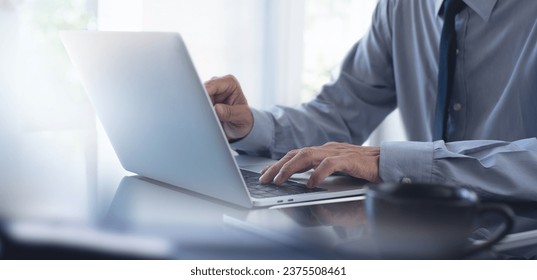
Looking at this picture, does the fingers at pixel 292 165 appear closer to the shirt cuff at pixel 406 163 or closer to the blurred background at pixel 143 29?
the shirt cuff at pixel 406 163

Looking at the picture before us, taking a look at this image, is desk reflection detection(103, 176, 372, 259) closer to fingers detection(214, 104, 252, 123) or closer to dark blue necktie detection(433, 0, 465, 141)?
fingers detection(214, 104, 252, 123)

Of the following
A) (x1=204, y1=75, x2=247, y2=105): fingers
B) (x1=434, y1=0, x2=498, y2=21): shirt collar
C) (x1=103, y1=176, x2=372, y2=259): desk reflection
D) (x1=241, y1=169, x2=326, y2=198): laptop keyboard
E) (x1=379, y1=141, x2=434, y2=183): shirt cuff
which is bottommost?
(x1=103, y1=176, x2=372, y2=259): desk reflection

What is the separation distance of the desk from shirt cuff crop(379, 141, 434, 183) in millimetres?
110

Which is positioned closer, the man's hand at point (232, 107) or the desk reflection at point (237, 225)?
the desk reflection at point (237, 225)

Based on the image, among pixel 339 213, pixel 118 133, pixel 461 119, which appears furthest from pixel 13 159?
pixel 461 119

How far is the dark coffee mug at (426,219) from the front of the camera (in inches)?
19.4

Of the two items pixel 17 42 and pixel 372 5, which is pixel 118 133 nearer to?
pixel 17 42

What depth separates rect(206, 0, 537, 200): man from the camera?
0.92 m

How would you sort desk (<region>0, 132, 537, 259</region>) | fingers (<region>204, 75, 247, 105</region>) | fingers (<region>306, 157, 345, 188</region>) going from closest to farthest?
desk (<region>0, 132, 537, 259</region>) < fingers (<region>306, 157, 345, 188</region>) < fingers (<region>204, 75, 247, 105</region>)

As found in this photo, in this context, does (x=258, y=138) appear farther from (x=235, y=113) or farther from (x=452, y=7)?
(x=452, y=7)

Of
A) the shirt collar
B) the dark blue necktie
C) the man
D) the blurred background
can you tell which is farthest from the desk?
the shirt collar

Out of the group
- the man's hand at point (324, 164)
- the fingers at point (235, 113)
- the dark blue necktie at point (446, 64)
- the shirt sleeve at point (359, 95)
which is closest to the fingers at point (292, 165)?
the man's hand at point (324, 164)

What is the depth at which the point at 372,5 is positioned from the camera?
2.69m
